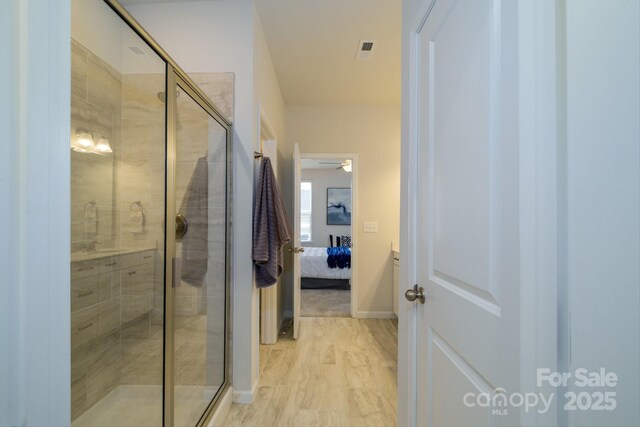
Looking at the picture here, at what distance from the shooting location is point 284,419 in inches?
66.8

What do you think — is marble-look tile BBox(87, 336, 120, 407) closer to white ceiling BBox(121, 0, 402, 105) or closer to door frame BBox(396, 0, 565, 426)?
door frame BBox(396, 0, 565, 426)

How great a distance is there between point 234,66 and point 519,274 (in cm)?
202

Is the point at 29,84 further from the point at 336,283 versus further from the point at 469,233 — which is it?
the point at 336,283

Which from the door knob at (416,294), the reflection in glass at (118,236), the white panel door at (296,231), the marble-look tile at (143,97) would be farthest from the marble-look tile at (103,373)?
the white panel door at (296,231)

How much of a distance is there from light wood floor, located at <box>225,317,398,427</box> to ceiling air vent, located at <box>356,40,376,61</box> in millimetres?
2818

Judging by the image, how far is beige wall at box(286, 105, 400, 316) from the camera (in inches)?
141

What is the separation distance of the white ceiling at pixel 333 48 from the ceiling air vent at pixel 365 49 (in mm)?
38

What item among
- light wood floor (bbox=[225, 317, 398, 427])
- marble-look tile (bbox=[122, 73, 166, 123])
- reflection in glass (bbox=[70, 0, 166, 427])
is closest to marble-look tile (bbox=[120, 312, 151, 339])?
reflection in glass (bbox=[70, 0, 166, 427])

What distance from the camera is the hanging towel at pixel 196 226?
155 cm

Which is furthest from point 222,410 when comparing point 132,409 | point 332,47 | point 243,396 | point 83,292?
point 332,47

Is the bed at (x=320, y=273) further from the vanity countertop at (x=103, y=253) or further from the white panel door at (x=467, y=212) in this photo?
the white panel door at (x=467, y=212)

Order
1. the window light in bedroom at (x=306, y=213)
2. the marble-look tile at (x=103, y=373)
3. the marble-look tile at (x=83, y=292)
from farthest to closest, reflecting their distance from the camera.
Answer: the window light in bedroom at (x=306, y=213)
the marble-look tile at (x=103, y=373)
the marble-look tile at (x=83, y=292)

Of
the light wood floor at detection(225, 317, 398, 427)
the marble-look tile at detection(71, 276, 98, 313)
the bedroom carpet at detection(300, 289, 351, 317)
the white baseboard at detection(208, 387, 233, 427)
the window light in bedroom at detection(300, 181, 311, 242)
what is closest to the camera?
the marble-look tile at detection(71, 276, 98, 313)

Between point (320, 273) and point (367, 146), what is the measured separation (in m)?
2.36
